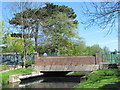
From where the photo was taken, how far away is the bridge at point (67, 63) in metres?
22.4

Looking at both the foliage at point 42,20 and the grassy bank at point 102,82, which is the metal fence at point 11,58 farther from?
the grassy bank at point 102,82

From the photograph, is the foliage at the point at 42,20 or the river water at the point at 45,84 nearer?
the river water at the point at 45,84

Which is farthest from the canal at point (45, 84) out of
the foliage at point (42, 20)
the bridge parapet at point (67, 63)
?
the foliage at point (42, 20)

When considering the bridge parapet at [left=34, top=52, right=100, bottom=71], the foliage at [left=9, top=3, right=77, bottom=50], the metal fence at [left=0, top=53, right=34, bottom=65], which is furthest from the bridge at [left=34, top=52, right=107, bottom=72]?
the metal fence at [left=0, top=53, right=34, bottom=65]

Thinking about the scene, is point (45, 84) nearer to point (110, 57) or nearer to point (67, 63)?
point (67, 63)

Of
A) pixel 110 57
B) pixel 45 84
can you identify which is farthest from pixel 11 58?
pixel 110 57

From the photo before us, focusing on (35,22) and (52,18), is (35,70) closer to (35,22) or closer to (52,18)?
(35,22)

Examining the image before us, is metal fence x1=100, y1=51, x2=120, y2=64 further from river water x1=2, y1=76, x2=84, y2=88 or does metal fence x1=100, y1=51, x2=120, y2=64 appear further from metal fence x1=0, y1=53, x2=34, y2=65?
metal fence x1=0, y1=53, x2=34, y2=65

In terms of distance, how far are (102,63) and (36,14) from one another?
12505mm

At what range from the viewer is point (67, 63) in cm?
2348

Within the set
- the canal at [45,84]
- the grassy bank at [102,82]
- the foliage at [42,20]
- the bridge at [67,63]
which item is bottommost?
the canal at [45,84]

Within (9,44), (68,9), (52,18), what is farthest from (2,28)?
(68,9)

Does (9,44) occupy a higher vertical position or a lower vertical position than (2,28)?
lower

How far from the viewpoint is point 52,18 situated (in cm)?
3070
